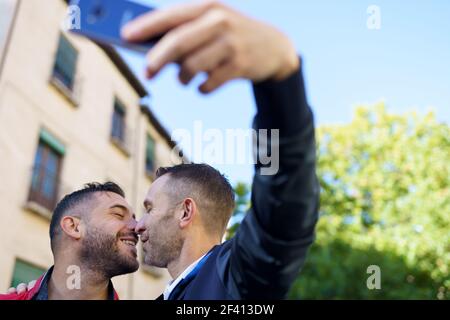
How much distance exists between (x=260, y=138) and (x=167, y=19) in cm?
35

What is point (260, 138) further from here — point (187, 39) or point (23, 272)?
point (23, 272)

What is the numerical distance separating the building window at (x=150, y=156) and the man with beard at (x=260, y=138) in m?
14.3

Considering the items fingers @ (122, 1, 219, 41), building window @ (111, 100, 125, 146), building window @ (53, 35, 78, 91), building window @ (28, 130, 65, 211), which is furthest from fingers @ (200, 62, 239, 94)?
building window @ (111, 100, 125, 146)

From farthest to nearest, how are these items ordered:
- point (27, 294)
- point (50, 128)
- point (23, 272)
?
point (50, 128) < point (23, 272) < point (27, 294)

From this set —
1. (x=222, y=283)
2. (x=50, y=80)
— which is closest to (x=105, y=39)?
(x=222, y=283)

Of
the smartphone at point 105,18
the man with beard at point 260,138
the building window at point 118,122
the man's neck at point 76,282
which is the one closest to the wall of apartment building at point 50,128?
the building window at point 118,122


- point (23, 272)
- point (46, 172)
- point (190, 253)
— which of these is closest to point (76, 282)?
point (190, 253)

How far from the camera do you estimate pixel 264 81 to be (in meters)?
0.99

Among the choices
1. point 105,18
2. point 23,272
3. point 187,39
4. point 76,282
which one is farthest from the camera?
point 23,272

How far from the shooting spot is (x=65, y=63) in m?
11.6

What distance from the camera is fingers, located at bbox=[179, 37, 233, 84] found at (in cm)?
88

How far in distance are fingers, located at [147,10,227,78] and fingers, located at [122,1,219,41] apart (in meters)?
0.01

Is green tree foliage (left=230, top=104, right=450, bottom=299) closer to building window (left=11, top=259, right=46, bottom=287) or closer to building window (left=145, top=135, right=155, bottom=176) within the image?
building window (left=145, top=135, right=155, bottom=176)

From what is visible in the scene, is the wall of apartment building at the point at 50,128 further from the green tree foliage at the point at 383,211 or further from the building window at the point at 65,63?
the green tree foliage at the point at 383,211
